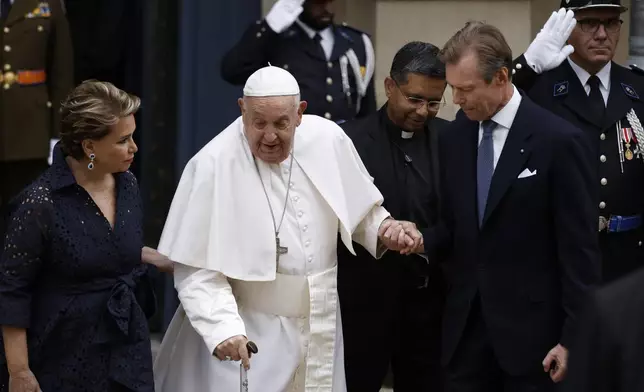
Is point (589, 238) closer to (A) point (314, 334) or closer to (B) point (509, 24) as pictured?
(A) point (314, 334)

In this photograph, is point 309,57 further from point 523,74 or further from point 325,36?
point 523,74

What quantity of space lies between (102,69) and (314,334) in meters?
2.91

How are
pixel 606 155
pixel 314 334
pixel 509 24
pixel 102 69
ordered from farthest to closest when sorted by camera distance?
pixel 102 69 → pixel 509 24 → pixel 606 155 → pixel 314 334

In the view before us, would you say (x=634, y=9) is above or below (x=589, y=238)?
above

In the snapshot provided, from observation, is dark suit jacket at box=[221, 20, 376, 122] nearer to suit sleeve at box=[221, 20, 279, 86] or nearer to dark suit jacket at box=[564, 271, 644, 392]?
suit sleeve at box=[221, 20, 279, 86]

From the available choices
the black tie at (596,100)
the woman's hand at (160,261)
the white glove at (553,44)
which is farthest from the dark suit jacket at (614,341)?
the black tie at (596,100)

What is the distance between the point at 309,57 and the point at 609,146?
1292 mm

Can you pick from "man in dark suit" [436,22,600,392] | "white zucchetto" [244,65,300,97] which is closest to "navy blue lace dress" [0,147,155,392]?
"white zucchetto" [244,65,300,97]

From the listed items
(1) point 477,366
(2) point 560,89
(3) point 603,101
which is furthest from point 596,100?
(1) point 477,366

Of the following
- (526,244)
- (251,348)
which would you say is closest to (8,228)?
(251,348)

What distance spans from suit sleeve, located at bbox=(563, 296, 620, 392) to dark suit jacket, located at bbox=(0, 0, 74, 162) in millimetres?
4787

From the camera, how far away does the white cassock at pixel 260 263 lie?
4.31 m

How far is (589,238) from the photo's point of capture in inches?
164

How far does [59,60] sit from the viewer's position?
651cm
